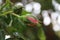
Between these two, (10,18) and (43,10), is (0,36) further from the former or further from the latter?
(43,10)

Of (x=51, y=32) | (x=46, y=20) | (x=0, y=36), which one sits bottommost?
(x=51, y=32)

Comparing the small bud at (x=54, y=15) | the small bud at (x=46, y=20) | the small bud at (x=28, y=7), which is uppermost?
the small bud at (x=28, y=7)

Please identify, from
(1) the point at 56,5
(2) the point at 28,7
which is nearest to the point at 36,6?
(2) the point at 28,7

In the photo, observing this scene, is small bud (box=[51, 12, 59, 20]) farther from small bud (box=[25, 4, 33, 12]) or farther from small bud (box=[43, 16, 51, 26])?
small bud (box=[25, 4, 33, 12])

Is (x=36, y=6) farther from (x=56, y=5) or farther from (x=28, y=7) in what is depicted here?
(x=56, y=5)

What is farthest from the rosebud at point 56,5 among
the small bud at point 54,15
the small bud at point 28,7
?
the small bud at point 28,7

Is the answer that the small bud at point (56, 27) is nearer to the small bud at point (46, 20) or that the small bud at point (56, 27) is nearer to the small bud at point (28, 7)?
the small bud at point (46, 20)

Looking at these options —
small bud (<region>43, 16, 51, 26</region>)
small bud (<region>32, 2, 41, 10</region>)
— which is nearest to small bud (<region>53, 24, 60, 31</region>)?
small bud (<region>43, 16, 51, 26</region>)

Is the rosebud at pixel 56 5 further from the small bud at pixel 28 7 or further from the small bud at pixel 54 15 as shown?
the small bud at pixel 28 7

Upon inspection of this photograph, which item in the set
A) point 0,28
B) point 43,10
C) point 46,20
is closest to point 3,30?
point 0,28

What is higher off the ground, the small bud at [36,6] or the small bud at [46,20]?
the small bud at [36,6]

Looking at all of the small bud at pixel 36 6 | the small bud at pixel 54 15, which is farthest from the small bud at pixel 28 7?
the small bud at pixel 54 15
